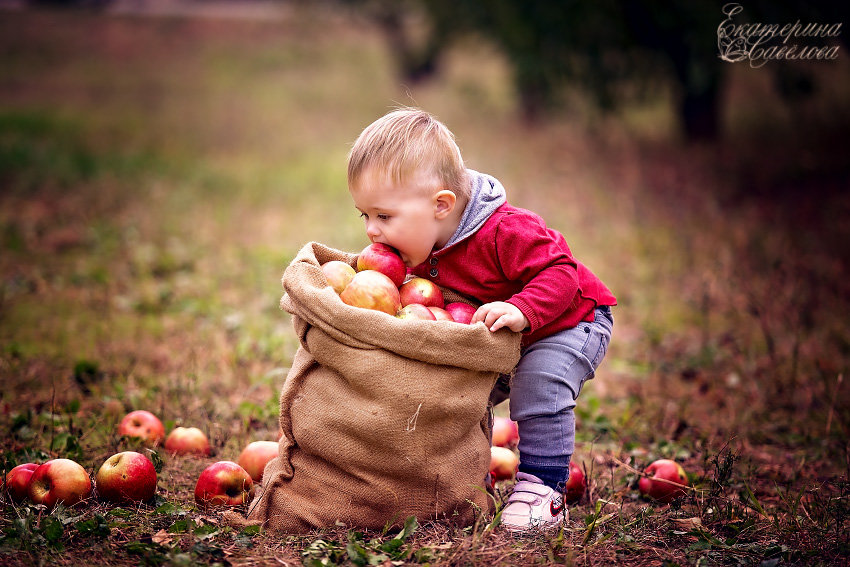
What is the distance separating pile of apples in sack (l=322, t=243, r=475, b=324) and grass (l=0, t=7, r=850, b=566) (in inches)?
32.4

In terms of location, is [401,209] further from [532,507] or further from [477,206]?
[532,507]

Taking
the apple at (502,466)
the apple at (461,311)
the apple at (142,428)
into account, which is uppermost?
the apple at (461,311)

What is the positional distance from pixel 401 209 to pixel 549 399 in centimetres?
96

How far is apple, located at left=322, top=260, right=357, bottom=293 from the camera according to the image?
9.27 ft

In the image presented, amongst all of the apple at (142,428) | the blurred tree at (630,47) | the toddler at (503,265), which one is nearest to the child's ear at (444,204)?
the toddler at (503,265)

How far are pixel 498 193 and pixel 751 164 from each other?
862cm

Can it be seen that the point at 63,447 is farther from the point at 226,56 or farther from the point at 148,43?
the point at 148,43

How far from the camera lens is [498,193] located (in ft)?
9.82

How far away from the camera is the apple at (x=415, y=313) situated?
2699mm

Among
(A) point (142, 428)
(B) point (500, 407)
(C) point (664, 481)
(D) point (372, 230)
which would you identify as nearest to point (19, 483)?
(A) point (142, 428)

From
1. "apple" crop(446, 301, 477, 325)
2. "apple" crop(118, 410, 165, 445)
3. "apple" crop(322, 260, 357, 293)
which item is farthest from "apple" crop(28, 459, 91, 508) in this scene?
"apple" crop(446, 301, 477, 325)

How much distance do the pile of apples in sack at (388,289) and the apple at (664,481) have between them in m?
1.20

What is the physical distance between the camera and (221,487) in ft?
9.87

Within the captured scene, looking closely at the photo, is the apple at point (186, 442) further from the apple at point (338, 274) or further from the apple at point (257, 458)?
the apple at point (338, 274)
